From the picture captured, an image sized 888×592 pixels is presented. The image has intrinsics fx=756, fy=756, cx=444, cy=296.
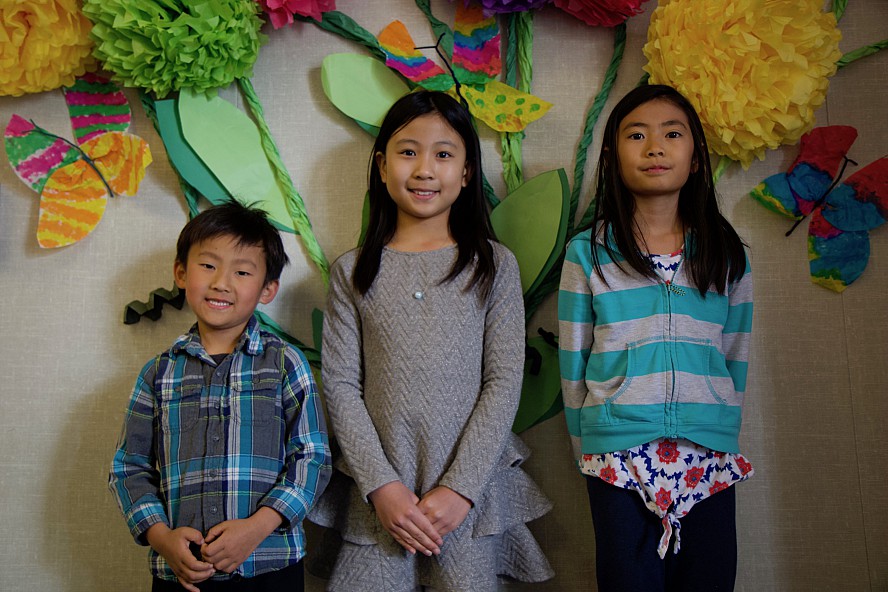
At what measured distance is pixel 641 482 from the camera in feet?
4.00

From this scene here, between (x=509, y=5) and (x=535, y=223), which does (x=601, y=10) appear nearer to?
(x=509, y=5)

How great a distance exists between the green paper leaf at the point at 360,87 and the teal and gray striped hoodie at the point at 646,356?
1.62ft

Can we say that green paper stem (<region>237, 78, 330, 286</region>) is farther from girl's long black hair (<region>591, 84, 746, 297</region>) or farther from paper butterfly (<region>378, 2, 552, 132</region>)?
girl's long black hair (<region>591, 84, 746, 297</region>)

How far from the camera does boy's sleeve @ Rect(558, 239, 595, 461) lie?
132 centimetres

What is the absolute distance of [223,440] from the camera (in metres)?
1.23

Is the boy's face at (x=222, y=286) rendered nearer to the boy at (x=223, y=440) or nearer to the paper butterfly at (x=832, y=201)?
the boy at (x=223, y=440)

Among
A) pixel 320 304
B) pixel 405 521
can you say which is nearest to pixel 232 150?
pixel 320 304

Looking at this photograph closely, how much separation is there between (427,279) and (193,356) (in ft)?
1.38

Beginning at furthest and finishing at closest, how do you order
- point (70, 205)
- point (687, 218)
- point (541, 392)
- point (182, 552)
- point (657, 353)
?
1. point (70, 205)
2. point (541, 392)
3. point (687, 218)
4. point (657, 353)
5. point (182, 552)

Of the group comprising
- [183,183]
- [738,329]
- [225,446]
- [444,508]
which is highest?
[183,183]

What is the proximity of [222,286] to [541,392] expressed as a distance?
0.63 meters

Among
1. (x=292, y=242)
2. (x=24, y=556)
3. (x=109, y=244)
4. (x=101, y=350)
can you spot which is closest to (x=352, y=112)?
(x=292, y=242)

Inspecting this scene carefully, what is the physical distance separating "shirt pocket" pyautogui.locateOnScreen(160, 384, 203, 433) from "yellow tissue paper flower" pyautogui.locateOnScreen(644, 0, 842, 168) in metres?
1.03

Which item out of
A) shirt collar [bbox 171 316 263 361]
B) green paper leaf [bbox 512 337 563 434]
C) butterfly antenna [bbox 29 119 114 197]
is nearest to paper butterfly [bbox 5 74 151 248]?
butterfly antenna [bbox 29 119 114 197]
